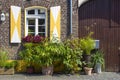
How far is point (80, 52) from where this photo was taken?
51.2 feet

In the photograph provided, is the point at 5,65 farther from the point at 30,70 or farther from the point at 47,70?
the point at 47,70

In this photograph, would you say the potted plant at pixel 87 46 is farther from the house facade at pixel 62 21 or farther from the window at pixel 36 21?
the window at pixel 36 21

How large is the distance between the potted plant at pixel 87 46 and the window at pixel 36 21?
1930 mm

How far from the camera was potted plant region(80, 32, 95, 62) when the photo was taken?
15.8 m

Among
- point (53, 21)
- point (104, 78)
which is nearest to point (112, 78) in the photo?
point (104, 78)

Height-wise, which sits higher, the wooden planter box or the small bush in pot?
the small bush in pot

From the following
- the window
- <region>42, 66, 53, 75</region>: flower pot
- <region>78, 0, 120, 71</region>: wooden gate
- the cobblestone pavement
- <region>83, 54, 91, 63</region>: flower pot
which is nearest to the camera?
the cobblestone pavement

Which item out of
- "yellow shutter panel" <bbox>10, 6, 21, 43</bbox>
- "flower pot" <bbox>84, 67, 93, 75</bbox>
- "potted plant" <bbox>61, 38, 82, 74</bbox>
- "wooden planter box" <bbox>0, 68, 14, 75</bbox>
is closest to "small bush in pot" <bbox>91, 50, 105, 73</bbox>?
"flower pot" <bbox>84, 67, 93, 75</bbox>

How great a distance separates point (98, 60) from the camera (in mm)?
15938

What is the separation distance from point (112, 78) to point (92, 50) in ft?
6.68

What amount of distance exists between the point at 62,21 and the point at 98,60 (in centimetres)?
253

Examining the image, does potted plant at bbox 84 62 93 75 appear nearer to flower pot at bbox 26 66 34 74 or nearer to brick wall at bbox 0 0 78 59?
brick wall at bbox 0 0 78 59

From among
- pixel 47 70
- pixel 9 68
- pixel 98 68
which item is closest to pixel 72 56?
pixel 47 70

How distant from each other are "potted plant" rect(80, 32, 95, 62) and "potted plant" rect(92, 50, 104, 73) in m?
0.31
